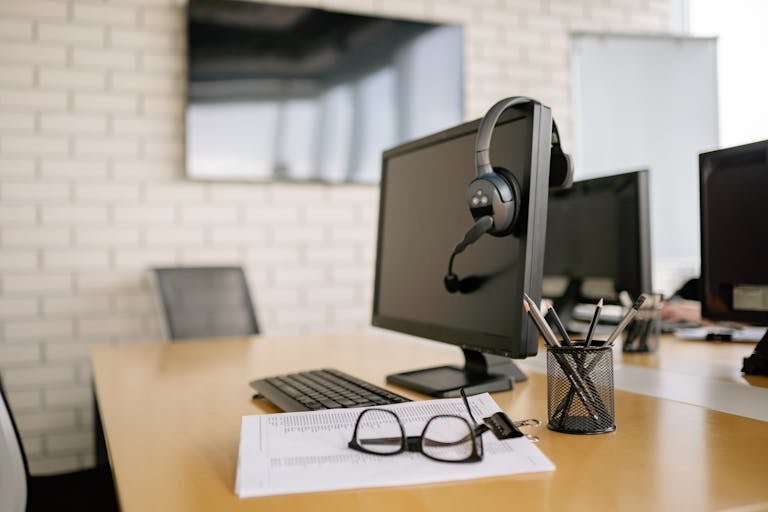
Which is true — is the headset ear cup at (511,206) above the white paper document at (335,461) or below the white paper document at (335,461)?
above

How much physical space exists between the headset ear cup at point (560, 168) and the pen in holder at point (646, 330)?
57 centimetres

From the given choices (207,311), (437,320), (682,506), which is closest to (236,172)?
(207,311)

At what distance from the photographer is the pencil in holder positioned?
909 millimetres

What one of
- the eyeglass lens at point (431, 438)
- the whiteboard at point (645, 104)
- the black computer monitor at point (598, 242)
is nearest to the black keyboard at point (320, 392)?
the eyeglass lens at point (431, 438)

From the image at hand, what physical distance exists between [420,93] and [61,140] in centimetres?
167

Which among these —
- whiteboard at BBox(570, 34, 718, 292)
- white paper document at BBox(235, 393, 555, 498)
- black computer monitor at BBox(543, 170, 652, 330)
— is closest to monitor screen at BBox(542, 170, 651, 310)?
black computer monitor at BBox(543, 170, 652, 330)

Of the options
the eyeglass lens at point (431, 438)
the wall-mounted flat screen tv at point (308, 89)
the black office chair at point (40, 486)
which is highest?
the wall-mounted flat screen tv at point (308, 89)

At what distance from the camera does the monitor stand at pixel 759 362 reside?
1.33 metres

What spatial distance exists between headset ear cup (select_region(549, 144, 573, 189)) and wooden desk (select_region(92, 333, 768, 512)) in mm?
367

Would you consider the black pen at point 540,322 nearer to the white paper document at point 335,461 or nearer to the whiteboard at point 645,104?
the white paper document at point 335,461

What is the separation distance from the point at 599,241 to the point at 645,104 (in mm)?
2320

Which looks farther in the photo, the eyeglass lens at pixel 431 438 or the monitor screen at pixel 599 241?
the monitor screen at pixel 599 241

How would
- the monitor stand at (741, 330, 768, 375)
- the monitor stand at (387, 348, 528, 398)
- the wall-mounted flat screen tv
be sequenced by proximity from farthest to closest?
1. the wall-mounted flat screen tv
2. the monitor stand at (741, 330, 768, 375)
3. the monitor stand at (387, 348, 528, 398)

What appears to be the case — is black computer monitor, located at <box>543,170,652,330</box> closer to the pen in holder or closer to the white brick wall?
the pen in holder
